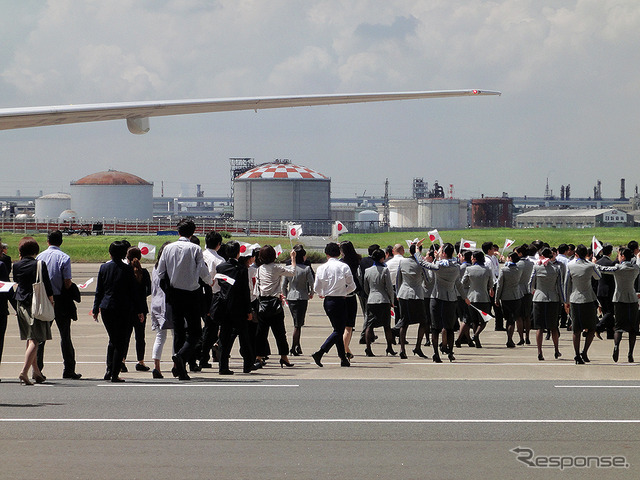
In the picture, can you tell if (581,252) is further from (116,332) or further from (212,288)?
(116,332)

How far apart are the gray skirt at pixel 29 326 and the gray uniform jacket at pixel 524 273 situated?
8278 mm

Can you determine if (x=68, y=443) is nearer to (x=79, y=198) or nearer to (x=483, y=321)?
(x=483, y=321)

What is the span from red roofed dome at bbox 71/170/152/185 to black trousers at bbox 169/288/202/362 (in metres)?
119

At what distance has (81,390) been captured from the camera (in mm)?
10703

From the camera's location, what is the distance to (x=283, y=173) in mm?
115438

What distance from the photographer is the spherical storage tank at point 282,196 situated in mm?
112438

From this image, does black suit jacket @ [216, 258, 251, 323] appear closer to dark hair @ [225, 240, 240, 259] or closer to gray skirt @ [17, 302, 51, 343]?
dark hair @ [225, 240, 240, 259]

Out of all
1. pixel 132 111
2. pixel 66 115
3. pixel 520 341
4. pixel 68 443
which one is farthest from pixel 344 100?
pixel 68 443

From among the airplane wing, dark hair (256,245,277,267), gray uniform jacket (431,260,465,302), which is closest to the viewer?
dark hair (256,245,277,267)

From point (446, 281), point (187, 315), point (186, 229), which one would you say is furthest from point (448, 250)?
point (187, 315)

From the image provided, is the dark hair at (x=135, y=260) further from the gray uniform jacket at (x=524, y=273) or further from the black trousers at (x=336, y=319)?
the gray uniform jacket at (x=524, y=273)

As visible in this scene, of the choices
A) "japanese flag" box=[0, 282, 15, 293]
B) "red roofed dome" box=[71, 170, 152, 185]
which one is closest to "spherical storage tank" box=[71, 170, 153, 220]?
"red roofed dome" box=[71, 170, 152, 185]

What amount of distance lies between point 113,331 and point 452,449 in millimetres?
5268

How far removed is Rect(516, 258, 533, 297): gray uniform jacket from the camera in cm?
1625
